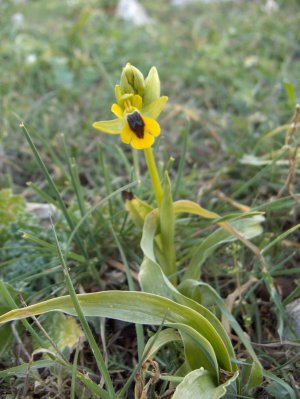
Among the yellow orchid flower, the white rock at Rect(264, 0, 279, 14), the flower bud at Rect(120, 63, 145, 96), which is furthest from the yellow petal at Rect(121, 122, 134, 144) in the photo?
the white rock at Rect(264, 0, 279, 14)

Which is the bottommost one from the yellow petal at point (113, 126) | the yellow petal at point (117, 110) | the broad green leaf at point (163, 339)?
the broad green leaf at point (163, 339)

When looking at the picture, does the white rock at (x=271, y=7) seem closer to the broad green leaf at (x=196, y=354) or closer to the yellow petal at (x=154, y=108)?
the yellow petal at (x=154, y=108)

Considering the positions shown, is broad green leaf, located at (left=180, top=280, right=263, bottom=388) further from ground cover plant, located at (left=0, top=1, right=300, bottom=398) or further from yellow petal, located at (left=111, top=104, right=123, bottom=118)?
yellow petal, located at (left=111, top=104, right=123, bottom=118)

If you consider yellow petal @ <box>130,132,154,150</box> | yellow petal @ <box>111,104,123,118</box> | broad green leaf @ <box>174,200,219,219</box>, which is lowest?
broad green leaf @ <box>174,200,219,219</box>

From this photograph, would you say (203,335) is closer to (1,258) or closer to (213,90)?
(1,258)

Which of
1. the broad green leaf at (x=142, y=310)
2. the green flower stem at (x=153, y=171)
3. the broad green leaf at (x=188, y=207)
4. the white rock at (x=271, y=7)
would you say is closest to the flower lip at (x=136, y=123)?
the green flower stem at (x=153, y=171)

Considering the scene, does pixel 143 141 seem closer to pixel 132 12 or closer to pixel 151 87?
pixel 151 87

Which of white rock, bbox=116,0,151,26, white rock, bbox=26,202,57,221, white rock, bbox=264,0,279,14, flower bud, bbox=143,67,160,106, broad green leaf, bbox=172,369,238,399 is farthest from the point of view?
white rock, bbox=116,0,151,26

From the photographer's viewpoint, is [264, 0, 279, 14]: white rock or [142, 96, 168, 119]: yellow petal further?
[264, 0, 279, 14]: white rock
